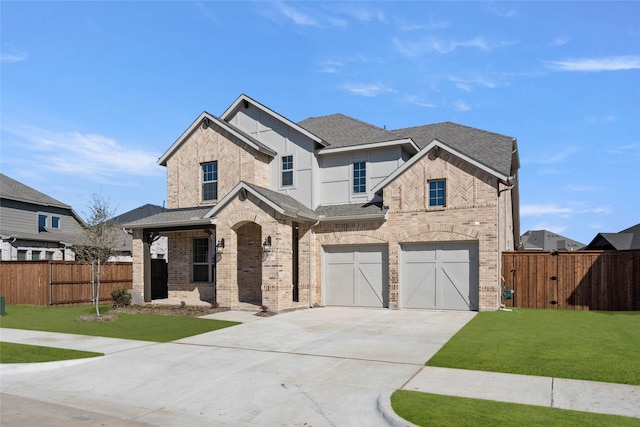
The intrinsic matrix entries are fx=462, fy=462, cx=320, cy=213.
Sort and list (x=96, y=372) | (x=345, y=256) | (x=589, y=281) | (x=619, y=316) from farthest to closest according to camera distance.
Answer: (x=345, y=256) → (x=589, y=281) → (x=619, y=316) → (x=96, y=372)

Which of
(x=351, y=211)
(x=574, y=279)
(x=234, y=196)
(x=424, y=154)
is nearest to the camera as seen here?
(x=574, y=279)

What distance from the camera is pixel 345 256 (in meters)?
19.2

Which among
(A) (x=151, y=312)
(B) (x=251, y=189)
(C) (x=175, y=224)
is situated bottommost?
(A) (x=151, y=312)

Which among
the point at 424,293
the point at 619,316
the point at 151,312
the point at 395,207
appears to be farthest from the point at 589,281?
the point at 151,312

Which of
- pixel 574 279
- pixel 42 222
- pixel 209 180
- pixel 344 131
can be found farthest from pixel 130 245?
pixel 574 279

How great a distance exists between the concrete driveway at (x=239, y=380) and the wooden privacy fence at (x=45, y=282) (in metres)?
12.3

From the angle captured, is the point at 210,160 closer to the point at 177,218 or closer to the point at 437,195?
the point at 177,218

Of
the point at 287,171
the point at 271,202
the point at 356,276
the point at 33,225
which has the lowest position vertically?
the point at 356,276

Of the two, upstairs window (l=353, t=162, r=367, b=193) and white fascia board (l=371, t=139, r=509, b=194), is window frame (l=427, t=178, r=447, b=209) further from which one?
upstairs window (l=353, t=162, r=367, b=193)

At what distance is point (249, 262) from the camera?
20.0 metres

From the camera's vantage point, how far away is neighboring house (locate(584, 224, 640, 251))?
19.7 m

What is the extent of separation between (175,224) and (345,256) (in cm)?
740

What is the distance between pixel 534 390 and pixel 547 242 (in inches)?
1869

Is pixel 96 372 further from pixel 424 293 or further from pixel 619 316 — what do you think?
pixel 619 316
